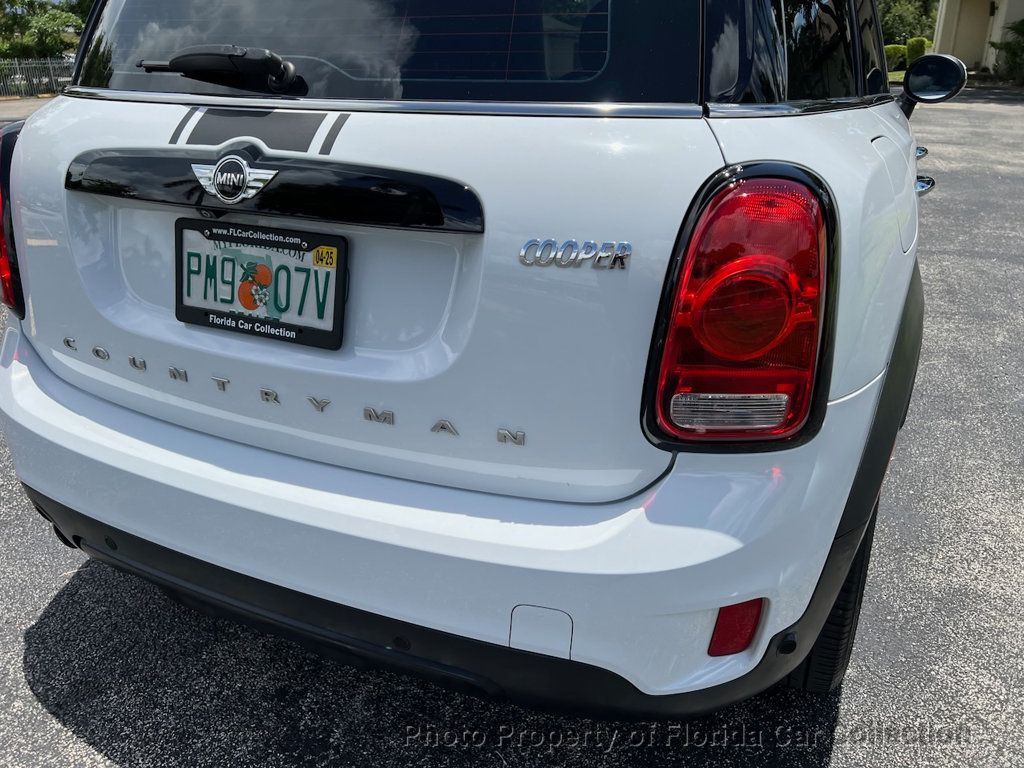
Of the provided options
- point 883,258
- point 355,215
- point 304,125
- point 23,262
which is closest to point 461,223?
point 355,215

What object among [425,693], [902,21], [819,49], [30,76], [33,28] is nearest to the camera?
[819,49]

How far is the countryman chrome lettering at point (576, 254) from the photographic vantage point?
4.43 ft

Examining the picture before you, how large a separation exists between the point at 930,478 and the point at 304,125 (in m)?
2.70

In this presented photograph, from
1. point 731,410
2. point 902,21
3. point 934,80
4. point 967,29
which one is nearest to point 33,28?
point 967,29

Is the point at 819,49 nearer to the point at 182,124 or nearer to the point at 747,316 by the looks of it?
the point at 747,316

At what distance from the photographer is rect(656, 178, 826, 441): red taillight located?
134 centimetres

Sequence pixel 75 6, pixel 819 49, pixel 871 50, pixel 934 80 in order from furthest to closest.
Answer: pixel 75 6
pixel 934 80
pixel 871 50
pixel 819 49

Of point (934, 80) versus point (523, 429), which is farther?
point (934, 80)

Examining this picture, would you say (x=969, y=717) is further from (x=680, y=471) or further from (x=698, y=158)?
(x=698, y=158)

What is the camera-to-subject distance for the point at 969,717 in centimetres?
210

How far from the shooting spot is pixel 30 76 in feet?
96.9

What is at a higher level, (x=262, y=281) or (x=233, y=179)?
(x=233, y=179)

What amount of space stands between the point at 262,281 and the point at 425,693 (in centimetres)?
114

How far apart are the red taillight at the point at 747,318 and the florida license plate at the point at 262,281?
2.02 feet
